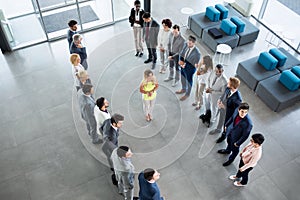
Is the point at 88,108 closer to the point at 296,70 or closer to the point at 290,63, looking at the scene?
the point at 296,70

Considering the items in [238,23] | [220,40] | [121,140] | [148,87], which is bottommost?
[121,140]

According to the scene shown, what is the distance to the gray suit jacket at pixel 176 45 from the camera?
7.04 m

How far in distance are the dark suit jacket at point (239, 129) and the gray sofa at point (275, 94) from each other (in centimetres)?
191

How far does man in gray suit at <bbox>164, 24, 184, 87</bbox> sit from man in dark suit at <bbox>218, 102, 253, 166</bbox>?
2015 millimetres

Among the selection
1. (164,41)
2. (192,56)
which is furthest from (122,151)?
(164,41)

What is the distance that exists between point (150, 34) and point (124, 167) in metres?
3.91

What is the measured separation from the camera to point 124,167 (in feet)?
16.1

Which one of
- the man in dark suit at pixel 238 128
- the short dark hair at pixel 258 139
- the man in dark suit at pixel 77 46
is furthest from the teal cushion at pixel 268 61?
the man in dark suit at pixel 77 46

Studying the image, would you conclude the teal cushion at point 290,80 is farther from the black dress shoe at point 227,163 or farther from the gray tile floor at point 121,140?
the black dress shoe at point 227,163

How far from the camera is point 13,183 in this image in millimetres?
6082

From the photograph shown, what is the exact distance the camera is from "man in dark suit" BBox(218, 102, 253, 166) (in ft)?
17.5

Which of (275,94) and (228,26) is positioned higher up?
(228,26)

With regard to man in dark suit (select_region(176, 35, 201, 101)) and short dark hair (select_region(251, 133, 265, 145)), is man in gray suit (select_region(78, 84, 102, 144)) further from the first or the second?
short dark hair (select_region(251, 133, 265, 145))

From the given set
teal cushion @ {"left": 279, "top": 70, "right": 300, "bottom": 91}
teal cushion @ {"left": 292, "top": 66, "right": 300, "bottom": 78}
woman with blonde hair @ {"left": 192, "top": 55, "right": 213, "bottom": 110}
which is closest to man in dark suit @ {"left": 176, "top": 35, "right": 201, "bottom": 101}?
woman with blonde hair @ {"left": 192, "top": 55, "right": 213, "bottom": 110}
